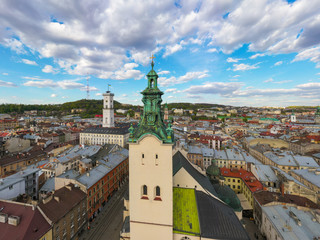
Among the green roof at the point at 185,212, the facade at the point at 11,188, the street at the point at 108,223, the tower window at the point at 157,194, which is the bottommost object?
the street at the point at 108,223

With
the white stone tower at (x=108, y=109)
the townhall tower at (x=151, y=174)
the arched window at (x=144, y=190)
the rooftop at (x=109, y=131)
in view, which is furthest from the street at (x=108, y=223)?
the white stone tower at (x=108, y=109)

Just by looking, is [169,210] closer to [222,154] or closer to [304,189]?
[304,189]

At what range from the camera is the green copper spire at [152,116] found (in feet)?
55.7

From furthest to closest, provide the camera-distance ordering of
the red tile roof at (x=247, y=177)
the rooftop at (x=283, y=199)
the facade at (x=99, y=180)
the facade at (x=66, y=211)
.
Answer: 1. the red tile roof at (x=247, y=177)
2. the facade at (x=99, y=180)
3. the rooftop at (x=283, y=199)
4. the facade at (x=66, y=211)

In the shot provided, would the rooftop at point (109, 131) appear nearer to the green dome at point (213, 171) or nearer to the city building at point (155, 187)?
the green dome at point (213, 171)

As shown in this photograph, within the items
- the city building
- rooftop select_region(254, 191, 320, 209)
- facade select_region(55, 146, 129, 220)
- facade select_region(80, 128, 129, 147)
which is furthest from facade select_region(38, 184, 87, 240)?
facade select_region(80, 128, 129, 147)

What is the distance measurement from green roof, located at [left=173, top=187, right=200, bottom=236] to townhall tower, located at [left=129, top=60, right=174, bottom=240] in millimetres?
1531

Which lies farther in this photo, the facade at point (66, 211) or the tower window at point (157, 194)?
the facade at point (66, 211)

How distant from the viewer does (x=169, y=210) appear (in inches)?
678

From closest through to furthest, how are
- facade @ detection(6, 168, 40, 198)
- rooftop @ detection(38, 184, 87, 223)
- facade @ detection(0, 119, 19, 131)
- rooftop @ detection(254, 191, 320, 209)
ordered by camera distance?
1. rooftop @ detection(38, 184, 87, 223)
2. rooftop @ detection(254, 191, 320, 209)
3. facade @ detection(6, 168, 40, 198)
4. facade @ detection(0, 119, 19, 131)

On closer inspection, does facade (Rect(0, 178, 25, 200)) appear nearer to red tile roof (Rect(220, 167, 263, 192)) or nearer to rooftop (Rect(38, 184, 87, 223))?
rooftop (Rect(38, 184, 87, 223))

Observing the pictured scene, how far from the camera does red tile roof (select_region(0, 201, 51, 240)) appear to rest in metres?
20.8

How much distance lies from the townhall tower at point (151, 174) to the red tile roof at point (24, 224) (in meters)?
14.1

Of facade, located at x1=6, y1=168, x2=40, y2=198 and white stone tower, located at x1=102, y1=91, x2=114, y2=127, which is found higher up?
white stone tower, located at x1=102, y1=91, x2=114, y2=127
